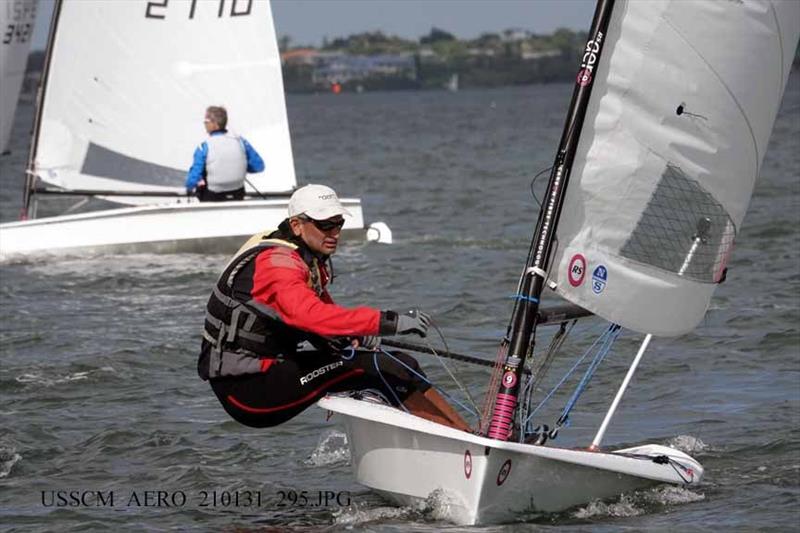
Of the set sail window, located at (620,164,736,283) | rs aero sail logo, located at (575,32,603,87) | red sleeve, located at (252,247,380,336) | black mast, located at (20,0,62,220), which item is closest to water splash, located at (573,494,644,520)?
sail window, located at (620,164,736,283)

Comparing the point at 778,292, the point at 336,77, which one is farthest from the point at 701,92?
the point at 336,77

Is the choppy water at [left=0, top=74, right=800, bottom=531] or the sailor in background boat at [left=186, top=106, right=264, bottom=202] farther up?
the sailor in background boat at [left=186, top=106, right=264, bottom=202]

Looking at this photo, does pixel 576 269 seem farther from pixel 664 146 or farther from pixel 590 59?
pixel 590 59

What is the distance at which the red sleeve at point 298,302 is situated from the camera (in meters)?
5.36

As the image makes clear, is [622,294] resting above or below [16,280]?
above

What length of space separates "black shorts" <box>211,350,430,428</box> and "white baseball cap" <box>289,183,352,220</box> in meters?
0.49

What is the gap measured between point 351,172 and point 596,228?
75.3 ft

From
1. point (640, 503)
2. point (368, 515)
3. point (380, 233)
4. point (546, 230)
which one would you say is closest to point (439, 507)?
point (368, 515)

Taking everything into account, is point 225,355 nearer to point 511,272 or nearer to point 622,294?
point 622,294

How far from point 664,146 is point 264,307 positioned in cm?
142

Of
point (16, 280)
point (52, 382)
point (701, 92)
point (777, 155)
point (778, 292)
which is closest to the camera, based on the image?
point (701, 92)

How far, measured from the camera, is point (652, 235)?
18.7ft

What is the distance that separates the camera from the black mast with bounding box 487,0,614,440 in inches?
216

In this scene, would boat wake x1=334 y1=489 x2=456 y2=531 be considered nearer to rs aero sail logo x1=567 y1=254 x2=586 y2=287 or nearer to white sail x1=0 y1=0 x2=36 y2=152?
rs aero sail logo x1=567 y1=254 x2=586 y2=287
